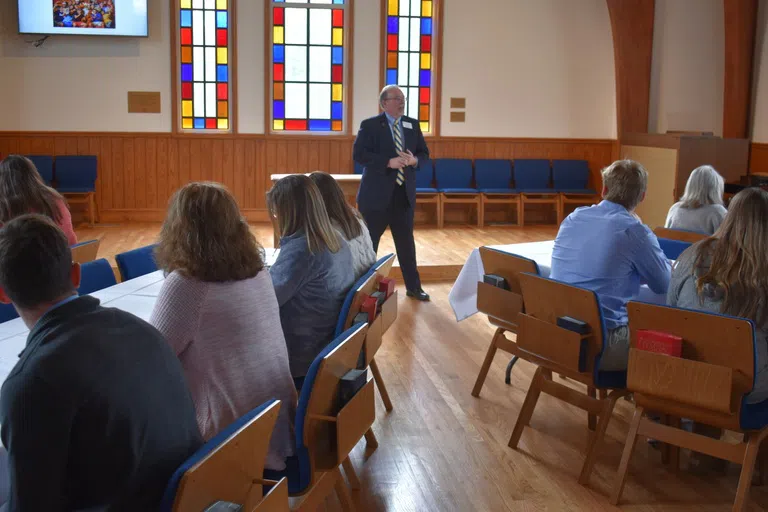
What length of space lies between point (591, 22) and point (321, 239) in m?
8.67

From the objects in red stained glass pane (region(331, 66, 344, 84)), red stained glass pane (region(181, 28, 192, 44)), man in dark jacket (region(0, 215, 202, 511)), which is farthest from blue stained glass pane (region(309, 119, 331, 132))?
Result: man in dark jacket (region(0, 215, 202, 511))

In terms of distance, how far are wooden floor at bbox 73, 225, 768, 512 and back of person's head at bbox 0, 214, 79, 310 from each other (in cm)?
188

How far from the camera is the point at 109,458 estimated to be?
61.4 inches

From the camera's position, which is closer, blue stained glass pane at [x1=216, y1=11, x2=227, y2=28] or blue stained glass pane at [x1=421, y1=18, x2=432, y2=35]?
blue stained glass pane at [x1=216, y1=11, x2=227, y2=28]

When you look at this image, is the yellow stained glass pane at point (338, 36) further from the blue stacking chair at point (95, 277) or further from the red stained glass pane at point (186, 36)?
the blue stacking chair at point (95, 277)

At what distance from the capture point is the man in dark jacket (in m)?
1.50

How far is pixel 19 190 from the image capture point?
4008 mm

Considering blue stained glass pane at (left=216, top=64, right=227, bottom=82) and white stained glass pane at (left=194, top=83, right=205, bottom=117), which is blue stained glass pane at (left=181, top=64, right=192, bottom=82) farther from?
blue stained glass pane at (left=216, top=64, right=227, bottom=82)

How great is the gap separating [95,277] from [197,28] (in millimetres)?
7144

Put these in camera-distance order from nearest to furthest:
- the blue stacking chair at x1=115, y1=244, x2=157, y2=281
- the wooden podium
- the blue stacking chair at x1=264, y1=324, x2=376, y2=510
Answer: the blue stacking chair at x1=264, y1=324, x2=376, y2=510 → the blue stacking chair at x1=115, y1=244, x2=157, y2=281 → the wooden podium

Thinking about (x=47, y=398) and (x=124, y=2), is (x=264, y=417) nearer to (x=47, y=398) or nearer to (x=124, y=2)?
(x=47, y=398)

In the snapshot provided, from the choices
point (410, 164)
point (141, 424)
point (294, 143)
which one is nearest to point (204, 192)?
point (141, 424)

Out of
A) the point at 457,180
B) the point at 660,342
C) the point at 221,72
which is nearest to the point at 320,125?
the point at 221,72

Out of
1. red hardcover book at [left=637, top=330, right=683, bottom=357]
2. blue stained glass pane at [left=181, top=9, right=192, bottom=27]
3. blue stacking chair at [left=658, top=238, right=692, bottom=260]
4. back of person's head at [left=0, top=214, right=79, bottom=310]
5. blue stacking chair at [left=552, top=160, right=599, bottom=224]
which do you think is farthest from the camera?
blue stacking chair at [left=552, top=160, right=599, bottom=224]
